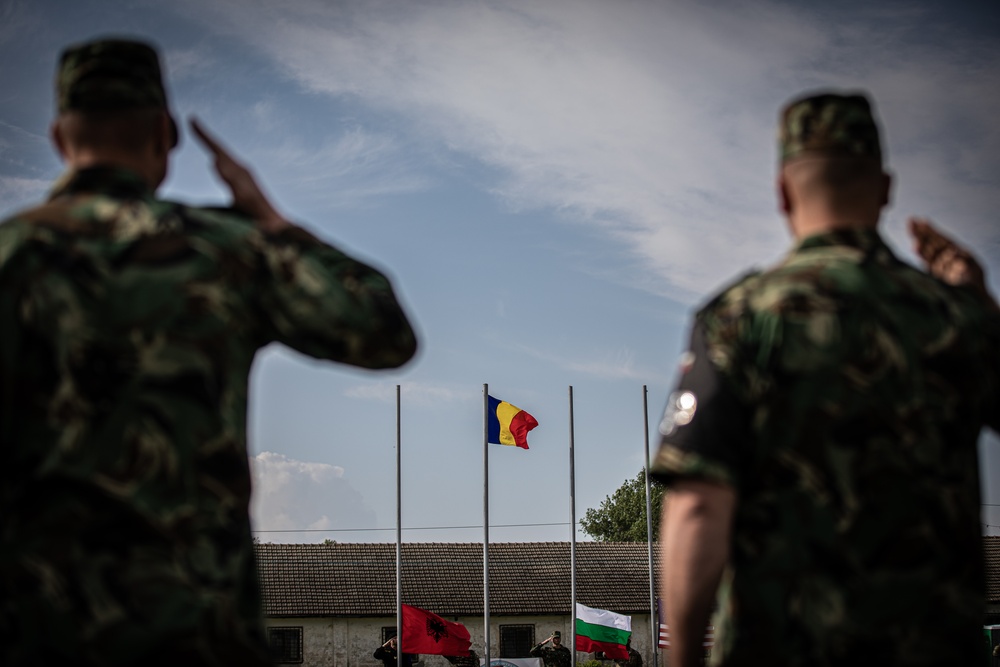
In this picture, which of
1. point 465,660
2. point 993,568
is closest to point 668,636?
point 465,660

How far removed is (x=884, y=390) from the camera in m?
2.69

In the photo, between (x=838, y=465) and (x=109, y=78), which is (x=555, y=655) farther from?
(x=109, y=78)

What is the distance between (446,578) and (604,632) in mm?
12462

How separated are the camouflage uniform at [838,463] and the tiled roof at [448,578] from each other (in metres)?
38.4

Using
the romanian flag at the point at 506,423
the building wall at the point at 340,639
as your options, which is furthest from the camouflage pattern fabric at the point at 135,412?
the building wall at the point at 340,639

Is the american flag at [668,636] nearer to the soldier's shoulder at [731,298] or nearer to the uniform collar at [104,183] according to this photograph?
the soldier's shoulder at [731,298]

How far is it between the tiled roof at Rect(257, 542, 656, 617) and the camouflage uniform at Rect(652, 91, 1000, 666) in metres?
38.4

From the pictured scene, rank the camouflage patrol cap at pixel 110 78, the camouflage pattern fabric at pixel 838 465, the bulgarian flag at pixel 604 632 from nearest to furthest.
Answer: the camouflage pattern fabric at pixel 838 465
the camouflage patrol cap at pixel 110 78
the bulgarian flag at pixel 604 632

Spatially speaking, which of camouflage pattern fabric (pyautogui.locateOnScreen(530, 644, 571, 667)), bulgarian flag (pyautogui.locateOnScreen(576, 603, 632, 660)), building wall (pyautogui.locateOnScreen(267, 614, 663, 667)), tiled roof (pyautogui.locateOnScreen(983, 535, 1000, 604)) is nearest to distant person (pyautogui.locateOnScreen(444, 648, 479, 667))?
bulgarian flag (pyautogui.locateOnScreen(576, 603, 632, 660))

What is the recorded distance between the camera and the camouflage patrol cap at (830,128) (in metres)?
2.89

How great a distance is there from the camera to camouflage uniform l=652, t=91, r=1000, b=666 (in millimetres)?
2617

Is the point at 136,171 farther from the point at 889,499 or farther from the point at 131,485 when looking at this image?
the point at 889,499

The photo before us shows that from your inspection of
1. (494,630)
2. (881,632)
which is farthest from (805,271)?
(494,630)

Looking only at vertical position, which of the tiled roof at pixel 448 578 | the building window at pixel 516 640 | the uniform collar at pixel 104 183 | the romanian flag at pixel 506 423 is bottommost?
the building window at pixel 516 640
